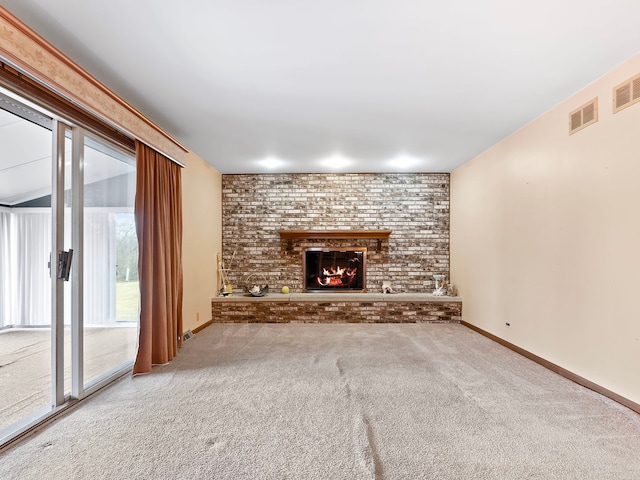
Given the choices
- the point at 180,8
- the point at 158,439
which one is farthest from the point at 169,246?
the point at 180,8

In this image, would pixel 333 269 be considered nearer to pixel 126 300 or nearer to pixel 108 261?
pixel 126 300

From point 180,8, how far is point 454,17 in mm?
1513

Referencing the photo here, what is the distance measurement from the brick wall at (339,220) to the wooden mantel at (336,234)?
175 millimetres

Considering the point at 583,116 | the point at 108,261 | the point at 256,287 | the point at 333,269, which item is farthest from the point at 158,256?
the point at 583,116

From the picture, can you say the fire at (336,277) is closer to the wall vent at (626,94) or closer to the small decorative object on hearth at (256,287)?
the small decorative object on hearth at (256,287)

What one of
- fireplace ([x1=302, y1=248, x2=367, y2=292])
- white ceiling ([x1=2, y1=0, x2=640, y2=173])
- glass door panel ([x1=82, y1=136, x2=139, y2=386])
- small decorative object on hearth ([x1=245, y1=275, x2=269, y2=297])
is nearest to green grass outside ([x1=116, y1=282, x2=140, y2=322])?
glass door panel ([x1=82, y1=136, x2=139, y2=386])

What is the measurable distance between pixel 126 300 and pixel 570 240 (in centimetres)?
412

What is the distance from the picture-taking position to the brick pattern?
514cm

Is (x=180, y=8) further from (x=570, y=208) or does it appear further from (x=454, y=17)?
(x=570, y=208)

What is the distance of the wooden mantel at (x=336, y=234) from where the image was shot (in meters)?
5.41

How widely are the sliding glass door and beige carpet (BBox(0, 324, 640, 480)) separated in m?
0.40

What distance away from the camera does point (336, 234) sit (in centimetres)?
550

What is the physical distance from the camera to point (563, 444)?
189 centimetres

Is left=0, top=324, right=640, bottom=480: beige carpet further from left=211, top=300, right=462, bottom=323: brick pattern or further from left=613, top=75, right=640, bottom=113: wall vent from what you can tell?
left=613, top=75, right=640, bottom=113: wall vent
